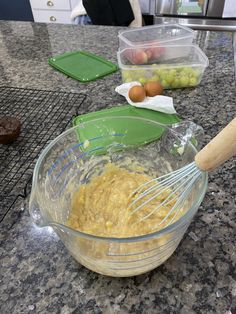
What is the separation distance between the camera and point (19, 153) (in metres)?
0.77

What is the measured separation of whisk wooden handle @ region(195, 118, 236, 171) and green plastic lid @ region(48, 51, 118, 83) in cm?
75

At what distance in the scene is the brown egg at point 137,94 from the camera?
3.05 ft

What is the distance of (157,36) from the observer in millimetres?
1232

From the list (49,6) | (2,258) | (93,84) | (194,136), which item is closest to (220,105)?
(194,136)

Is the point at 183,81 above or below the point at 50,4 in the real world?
above

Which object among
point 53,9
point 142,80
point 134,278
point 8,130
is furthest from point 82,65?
point 53,9

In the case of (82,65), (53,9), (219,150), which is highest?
(219,150)

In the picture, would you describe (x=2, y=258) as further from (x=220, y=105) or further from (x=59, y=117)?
(x=220, y=105)

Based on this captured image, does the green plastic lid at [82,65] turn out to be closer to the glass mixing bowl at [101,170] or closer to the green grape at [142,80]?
the green grape at [142,80]

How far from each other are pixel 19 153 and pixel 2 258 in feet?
1.03

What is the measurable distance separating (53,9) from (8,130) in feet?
7.93

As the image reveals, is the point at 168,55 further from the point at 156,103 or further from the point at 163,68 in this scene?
the point at 156,103

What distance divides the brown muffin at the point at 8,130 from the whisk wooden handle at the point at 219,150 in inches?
20.4

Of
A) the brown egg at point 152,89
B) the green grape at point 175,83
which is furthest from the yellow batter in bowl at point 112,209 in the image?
the green grape at point 175,83
